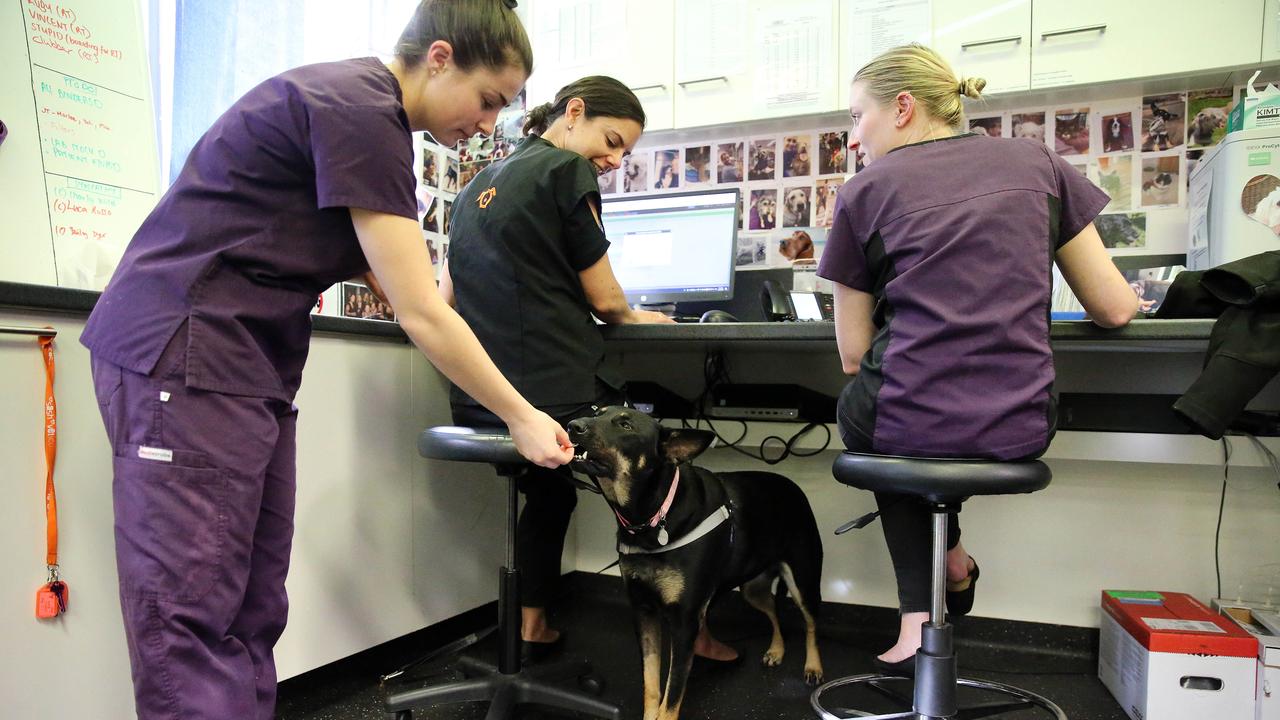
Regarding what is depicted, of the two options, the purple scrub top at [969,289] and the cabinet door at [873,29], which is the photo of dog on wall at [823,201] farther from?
the purple scrub top at [969,289]

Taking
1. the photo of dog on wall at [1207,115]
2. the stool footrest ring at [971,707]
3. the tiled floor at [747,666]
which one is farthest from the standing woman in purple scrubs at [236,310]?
the photo of dog on wall at [1207,115]

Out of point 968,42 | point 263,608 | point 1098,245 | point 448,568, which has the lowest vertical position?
point 448,568

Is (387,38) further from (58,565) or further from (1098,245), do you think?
(1098,245)

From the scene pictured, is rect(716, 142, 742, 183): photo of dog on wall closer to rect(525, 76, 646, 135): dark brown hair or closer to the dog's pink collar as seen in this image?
rect(525, 76, 646, 135): dark brown hair

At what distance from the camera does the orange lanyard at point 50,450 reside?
105 centimetres

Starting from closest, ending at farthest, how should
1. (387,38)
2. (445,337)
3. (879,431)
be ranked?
(445,337), (879,431), (387,38)

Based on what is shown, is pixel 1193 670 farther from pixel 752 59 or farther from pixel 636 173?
pixel 636 173

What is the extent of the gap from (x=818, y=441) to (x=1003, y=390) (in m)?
1.00

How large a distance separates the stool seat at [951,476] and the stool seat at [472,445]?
603 mm

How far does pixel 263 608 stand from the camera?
102cm

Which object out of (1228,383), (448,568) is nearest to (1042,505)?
(1228,383)

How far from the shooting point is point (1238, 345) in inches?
48.4

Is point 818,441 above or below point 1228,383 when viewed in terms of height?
below

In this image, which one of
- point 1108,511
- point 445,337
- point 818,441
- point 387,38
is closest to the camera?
point 445,337
